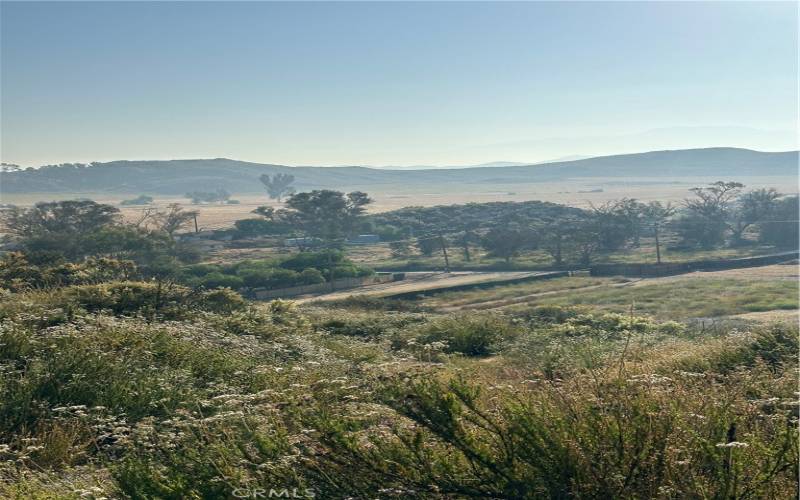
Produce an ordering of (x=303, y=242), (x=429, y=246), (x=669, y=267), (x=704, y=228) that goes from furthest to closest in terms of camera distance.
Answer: (x=303, y=242)
(x=704, y=228)
(x=429, y=246)
(x=669, y=267)

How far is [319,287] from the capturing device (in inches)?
2264

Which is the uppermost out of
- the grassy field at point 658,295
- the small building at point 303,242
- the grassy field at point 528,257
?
the small building at point 303,242

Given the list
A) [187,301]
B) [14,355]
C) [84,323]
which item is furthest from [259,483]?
[187,301]

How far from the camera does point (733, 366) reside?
1181 cm

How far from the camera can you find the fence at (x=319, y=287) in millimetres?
52656

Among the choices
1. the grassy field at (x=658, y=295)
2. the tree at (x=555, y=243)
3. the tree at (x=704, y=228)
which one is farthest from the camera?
the tree at (x=704, y=228)

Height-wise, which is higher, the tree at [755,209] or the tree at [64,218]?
the tree at [64,218]

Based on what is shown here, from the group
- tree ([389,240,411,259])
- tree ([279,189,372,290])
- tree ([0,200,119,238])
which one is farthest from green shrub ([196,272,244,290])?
tree ([279,189,372,290])

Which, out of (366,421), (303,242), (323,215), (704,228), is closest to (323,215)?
(323,215)

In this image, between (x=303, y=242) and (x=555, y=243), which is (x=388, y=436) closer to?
(x=555, y=243)

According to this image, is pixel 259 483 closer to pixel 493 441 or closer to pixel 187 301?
pixel 493 441

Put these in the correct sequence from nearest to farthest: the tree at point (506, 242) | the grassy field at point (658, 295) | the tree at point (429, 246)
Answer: the grassy field at point (658, 295) → the tree at point (506, 242) → the tree at point (429, 246)

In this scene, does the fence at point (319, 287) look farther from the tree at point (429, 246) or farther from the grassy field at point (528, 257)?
the tree at point (429, 246)

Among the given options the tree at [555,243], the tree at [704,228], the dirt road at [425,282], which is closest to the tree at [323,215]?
the tree at [555,243]
